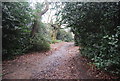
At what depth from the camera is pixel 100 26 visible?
3.19m

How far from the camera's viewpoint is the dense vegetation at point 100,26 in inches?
91.8

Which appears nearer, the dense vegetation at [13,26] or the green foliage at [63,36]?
the dense vegetation at [13,26]

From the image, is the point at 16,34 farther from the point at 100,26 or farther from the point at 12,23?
the point at 100,26

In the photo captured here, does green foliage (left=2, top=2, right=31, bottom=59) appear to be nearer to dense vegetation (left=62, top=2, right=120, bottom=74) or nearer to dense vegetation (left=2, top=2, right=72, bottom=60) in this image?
dense vegetation (left=2, top=2, right=72, bottom=60)

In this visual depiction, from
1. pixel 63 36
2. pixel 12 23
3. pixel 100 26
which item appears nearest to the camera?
pixel 100 26

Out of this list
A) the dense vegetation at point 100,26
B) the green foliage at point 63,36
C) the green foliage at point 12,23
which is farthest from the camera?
the green foliage at point 63,36

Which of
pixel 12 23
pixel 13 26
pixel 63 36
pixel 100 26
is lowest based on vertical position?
pixel 63 36

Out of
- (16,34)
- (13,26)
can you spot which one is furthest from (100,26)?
(16,34)

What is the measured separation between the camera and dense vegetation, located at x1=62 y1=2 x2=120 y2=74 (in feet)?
7.65

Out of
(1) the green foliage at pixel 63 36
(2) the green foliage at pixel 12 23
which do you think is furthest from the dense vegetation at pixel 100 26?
(1) the green foliage at pixel 63 36

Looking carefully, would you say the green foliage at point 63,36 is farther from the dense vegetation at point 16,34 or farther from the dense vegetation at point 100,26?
the dense vegetation at point 100,26

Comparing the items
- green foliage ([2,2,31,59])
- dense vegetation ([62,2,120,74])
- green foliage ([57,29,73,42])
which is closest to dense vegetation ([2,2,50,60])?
green foliage ([2,2,31,59])

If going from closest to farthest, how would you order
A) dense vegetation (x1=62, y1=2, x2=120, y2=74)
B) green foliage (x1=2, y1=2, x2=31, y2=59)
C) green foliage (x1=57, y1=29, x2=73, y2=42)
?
dense vegetation (x1=62, y1=2, x2=120, y2=74) < green foliage (x1=2, y1=2, x2=31, y2=59) < green foliage (x1=57, y1=29, x2=73, y2=42)

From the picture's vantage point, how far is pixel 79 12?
353 cm
